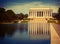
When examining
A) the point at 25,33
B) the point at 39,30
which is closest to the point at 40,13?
the point at 39,30

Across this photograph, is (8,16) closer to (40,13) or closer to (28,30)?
(28,30)

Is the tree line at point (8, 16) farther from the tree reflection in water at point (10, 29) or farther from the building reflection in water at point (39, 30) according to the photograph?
the building reflection in water at point (39, 30)

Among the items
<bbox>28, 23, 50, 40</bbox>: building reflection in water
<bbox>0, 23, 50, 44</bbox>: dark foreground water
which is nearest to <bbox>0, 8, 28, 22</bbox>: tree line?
<bbox>0, 23, 50, 44</bbox>: dark foreground water

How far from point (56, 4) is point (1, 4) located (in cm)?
134

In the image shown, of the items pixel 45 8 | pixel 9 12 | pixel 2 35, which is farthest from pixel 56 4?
pixel 2 35

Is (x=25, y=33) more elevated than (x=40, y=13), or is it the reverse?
(x=40, y=13)

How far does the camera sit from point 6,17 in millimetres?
4164

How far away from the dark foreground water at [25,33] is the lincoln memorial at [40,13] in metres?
0.23

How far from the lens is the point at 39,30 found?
3.99 m

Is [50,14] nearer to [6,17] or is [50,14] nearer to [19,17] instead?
[19,17]

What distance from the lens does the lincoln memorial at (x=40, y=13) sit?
4081 mm

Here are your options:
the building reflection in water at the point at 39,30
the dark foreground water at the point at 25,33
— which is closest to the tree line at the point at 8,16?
the dark foreground water at the point at 25,33

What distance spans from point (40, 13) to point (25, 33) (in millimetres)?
633

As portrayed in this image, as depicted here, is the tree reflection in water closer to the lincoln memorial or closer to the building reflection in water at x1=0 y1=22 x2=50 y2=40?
the building reflection in water at x1=0 y1=22 x2=50 y2=40
